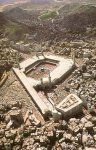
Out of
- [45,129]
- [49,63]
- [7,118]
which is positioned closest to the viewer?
[45,129]

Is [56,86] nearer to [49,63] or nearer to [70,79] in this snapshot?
[70,79]

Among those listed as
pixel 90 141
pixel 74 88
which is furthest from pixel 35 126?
pixel 74 88

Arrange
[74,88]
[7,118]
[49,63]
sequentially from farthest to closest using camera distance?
[49,63]
[74,88]
[7,118]

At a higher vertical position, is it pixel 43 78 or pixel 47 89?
pixel 43 78

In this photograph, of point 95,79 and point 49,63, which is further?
point 49,63

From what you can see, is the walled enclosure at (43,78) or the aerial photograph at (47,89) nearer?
the aerial photograph at (47,89)

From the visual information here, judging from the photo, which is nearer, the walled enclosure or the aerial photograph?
the aerial photograph

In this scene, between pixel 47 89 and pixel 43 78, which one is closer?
pixel 47 89

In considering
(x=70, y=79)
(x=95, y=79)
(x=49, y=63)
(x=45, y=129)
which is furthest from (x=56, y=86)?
(x=45, y=129)
